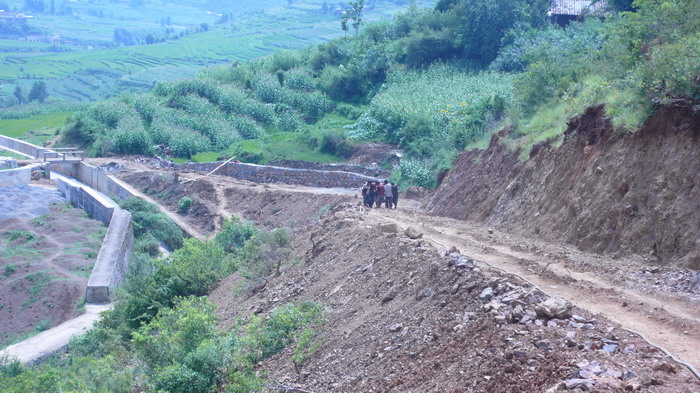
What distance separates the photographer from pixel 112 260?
2423 centimetres

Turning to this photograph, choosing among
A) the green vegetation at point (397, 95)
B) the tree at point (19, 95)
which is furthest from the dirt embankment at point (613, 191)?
the tree at point (19, 95)

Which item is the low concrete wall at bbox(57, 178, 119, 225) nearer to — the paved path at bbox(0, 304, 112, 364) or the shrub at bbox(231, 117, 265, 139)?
the paved path at bbox(0, 304, 112, 364)

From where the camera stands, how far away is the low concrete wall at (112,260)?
22.4 m

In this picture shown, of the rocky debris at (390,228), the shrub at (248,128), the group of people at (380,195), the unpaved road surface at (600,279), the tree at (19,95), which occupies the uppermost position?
the unpaved road surface at (600,279)

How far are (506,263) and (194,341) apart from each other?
4.77 m

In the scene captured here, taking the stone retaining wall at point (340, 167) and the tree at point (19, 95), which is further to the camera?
the tree at point (19, 95)

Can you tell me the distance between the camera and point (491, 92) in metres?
30.6

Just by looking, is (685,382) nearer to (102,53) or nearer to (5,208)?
(5,208)

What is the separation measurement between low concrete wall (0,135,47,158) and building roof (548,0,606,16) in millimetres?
29399

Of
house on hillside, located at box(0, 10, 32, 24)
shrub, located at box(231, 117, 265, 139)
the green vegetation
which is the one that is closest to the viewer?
the green vegetation

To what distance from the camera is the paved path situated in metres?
18.3

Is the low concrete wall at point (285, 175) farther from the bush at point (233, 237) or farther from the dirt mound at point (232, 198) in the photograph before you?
the bush at point (233, 237)

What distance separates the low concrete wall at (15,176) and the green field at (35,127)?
1177cm

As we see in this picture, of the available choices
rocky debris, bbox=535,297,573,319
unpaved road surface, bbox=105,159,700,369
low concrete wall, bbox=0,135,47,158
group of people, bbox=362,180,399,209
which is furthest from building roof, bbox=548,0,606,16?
rocky debris, bbox=535,297,573,319
